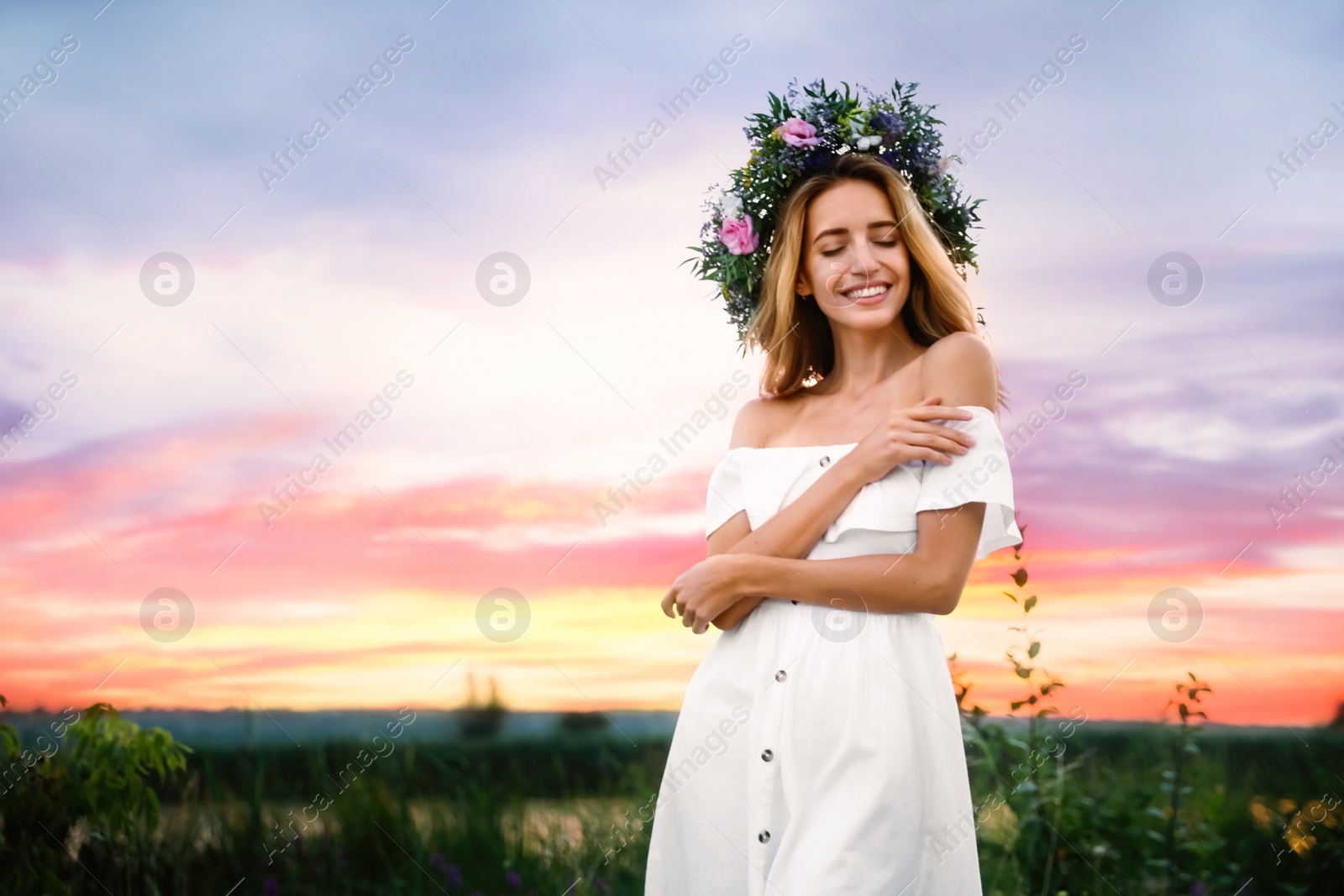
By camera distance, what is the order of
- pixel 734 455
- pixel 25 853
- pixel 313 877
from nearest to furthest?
pixel 734 455, pixel 25 853, pixel 313 877

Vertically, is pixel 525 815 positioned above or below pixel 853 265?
below

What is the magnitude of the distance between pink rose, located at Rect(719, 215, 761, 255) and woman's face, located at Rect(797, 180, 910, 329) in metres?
0.33

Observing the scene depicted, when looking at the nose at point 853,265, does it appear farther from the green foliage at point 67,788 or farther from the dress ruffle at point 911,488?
the green foliage at point 67,788

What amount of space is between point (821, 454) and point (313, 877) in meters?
3.49

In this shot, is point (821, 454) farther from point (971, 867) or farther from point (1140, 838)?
point (1140, 838)

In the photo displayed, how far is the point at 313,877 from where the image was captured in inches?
192

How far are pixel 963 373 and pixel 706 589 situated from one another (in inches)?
33.0

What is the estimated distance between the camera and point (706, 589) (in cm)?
269

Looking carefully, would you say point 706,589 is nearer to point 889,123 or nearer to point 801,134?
point 801,134

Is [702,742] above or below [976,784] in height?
above

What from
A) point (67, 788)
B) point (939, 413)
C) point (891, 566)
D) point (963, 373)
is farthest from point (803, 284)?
point (67, 788)

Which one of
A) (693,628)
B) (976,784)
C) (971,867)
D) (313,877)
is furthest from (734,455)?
(313,877)

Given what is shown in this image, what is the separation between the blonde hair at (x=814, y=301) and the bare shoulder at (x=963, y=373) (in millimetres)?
200

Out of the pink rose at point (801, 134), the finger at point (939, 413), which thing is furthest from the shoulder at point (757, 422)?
the pink rose at point (801, 134)
